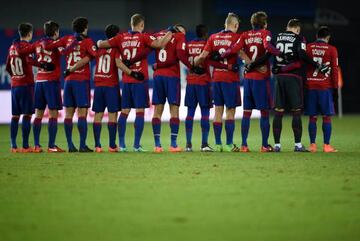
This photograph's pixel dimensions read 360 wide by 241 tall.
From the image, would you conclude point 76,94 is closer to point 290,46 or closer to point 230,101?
point 230,101

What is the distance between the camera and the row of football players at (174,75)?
1438cm

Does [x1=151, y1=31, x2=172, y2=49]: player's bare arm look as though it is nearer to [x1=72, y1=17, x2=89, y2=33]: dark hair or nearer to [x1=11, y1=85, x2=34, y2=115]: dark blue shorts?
[x1=72, y1=17, x2=89, y2=33]: dark hair

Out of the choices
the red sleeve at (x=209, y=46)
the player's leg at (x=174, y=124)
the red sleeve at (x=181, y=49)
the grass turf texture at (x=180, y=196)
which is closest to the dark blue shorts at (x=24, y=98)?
the grass turf texture at (x=180, y=196)

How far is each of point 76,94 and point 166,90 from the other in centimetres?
147

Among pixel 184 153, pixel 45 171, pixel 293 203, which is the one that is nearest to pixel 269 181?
pixel 293 203

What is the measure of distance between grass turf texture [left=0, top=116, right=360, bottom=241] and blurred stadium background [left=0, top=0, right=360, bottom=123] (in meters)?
15.8

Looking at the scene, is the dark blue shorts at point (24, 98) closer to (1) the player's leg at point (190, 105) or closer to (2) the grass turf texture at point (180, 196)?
(2) the grass turf texture at point (180, 196)

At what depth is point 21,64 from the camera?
1491 centimetres

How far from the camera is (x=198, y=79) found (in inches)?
587

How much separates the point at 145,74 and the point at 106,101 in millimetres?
802

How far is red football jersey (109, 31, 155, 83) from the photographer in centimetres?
1438

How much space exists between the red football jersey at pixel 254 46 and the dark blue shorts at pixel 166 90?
45.1 inches

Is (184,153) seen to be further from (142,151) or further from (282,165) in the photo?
(282,165)

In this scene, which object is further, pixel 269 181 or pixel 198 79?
pixel 198 79
